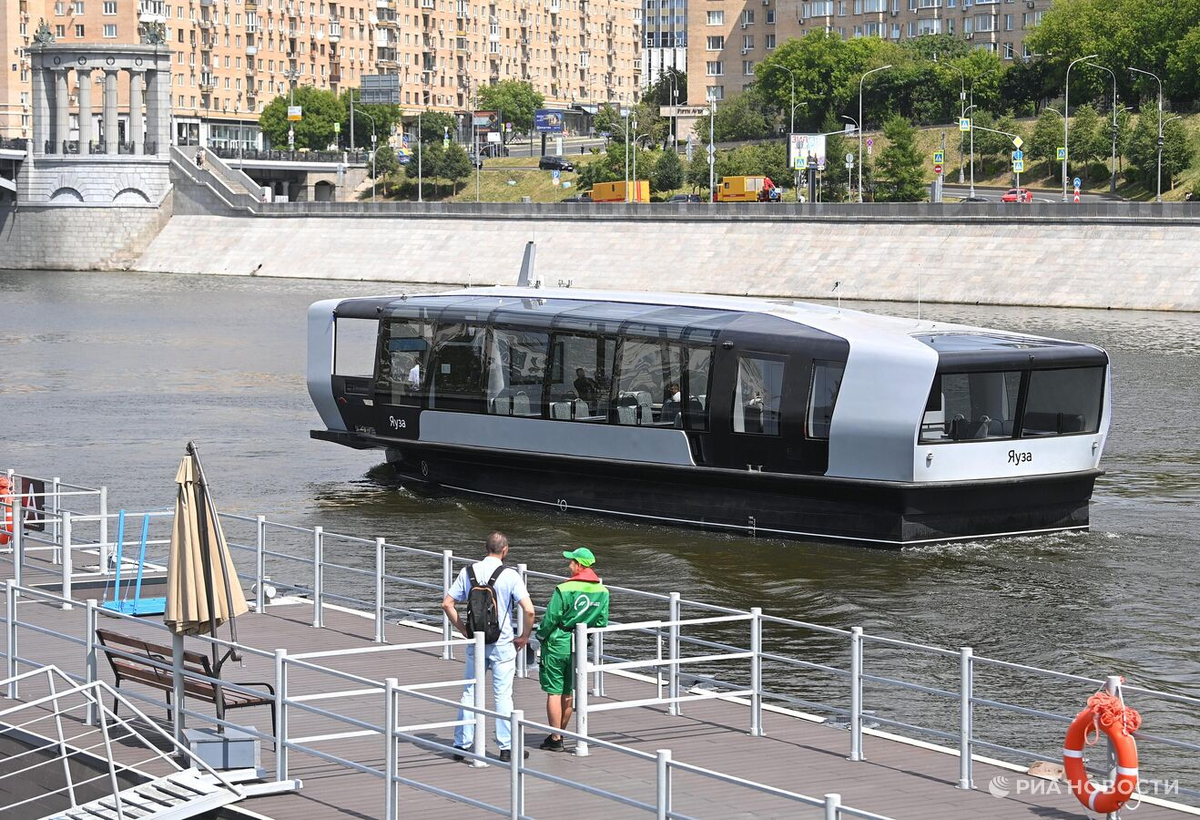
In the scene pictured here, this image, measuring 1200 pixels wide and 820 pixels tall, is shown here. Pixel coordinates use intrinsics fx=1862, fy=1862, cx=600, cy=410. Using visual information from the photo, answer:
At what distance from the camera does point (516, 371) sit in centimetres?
3319

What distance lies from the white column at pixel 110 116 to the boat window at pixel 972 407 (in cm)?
10987

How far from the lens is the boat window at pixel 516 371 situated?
108ft

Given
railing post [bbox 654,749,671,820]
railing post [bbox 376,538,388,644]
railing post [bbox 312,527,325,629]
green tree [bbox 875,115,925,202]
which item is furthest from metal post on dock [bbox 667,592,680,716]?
green tree [bbox 875,115,925,202]

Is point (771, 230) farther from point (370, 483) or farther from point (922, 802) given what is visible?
point (922, 802)

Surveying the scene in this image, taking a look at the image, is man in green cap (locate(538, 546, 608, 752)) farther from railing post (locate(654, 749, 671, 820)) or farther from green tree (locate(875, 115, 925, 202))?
green tree (locate(875, 115, 925, 202))

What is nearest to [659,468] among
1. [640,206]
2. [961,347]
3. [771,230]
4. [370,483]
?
[961,347]

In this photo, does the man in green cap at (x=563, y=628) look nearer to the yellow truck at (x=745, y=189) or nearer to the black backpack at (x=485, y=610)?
the black backpack at (x=485, y=610)

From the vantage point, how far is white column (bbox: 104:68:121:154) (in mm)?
129875

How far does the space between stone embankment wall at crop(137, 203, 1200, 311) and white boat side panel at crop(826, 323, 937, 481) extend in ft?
128

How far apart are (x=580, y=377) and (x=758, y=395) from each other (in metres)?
3.80

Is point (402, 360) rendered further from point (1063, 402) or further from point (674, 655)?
point (674, 655)

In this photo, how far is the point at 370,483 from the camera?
124 ft

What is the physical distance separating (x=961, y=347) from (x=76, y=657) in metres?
15.2

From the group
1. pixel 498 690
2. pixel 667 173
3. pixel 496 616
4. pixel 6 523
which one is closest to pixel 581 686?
pixel 498 690
